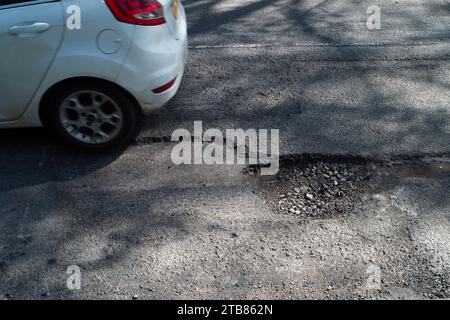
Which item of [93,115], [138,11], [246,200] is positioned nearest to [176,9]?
[138,11]

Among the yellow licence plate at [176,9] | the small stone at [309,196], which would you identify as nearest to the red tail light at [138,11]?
the yellow licence plate at [176,9]

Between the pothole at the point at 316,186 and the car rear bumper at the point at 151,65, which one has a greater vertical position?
the car rear bumper at the point at 151,65

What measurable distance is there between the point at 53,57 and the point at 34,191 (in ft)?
3.36

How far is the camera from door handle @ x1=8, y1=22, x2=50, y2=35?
3.82 m

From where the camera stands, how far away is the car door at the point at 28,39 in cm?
383

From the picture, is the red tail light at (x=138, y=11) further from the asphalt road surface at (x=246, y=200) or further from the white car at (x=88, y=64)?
the asphalt road surface at (x=246, y=200)

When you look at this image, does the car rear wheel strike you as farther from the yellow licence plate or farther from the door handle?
the yellow licence plate

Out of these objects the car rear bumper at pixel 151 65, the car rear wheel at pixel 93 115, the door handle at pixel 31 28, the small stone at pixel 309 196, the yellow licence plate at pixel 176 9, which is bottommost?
the small stone at pixel 309 196

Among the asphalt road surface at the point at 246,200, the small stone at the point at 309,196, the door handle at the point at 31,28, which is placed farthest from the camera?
the small stone at the point at 309,196

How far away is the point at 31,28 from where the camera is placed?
383cm

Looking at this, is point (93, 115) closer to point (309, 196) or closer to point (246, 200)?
point (246, 200)

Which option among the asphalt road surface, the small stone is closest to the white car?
the asphalt road surface

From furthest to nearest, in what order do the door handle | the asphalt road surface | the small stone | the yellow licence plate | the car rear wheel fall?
1. the yellow licence plate
2. the car rear wheel
3. the small stone
4. the door handle
5. the asphalt road surface

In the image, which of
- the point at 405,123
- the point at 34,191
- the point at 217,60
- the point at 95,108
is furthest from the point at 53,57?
the point at 405,123
